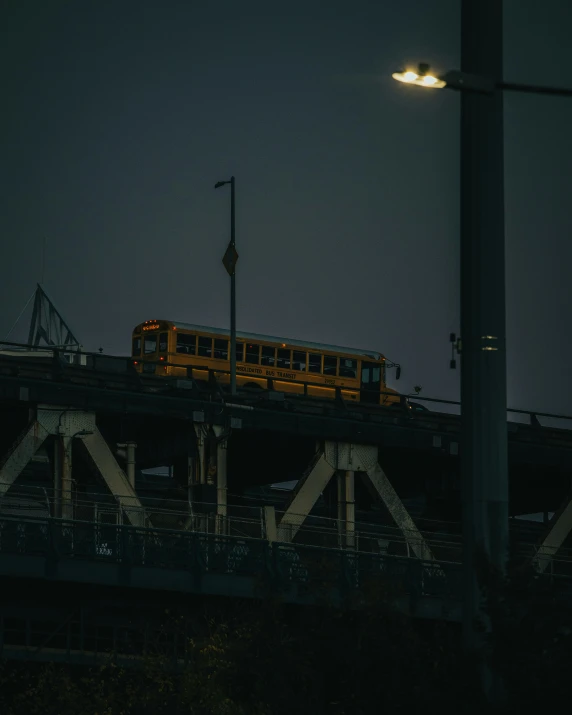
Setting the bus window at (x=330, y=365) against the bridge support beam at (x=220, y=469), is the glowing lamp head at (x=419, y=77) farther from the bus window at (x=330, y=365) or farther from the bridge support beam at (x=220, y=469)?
the bus window at (x=330, y=365)

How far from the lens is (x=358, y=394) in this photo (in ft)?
255

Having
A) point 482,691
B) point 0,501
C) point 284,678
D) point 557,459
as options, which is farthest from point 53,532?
point 557,459

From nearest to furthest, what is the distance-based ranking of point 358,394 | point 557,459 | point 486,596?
point 486,596 → point 557,459 → point 358,394

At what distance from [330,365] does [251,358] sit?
6097mm

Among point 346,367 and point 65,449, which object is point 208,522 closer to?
point 65,449

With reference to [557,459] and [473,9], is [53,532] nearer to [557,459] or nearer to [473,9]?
[473,9]

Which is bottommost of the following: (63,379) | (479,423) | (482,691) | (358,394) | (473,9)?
(482,691)

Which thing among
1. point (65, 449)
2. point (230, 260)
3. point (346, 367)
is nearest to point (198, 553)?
point (65, 449)

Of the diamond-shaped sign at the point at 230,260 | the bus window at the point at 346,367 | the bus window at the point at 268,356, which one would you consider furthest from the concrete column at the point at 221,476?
the bus window at the point at 346,367

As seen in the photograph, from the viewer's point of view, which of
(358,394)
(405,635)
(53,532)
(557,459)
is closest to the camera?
(405,635)

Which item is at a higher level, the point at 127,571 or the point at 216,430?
the point at 216,430

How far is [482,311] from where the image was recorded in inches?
559

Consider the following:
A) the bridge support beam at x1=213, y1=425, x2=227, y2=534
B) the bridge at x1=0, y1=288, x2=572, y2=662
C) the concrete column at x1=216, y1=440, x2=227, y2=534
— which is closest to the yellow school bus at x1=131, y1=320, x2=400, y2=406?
the bridge at x1=0, y1=288, x2=572, y2=662

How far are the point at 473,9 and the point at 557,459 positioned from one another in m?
47.7
